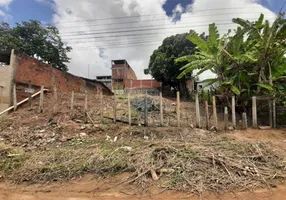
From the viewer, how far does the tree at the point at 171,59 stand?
66.7 feet

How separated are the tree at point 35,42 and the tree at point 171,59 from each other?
33.3 ft

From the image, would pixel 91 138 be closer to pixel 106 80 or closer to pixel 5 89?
pixel 5 89

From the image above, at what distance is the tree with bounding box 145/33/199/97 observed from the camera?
20328mm

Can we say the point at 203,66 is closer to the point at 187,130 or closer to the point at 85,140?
the point at 187,130

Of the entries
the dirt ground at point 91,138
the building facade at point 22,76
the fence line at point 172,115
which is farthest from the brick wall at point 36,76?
the dirt ground at point 91,138

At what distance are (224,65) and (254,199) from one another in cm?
747

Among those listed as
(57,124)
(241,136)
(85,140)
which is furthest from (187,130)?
(57,124)

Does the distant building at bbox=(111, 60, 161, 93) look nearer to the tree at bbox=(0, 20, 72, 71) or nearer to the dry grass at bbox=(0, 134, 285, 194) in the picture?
the tree at bbox=(0, 20, 72, 71)

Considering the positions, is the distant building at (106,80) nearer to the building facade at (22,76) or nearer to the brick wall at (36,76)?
the brick wall at (36,76)

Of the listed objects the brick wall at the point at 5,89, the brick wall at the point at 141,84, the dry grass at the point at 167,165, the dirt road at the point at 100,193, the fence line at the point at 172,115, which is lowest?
the dirt road at the point at 100,193

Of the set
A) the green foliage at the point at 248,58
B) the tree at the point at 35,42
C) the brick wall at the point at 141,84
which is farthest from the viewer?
the brick wall at the point at 141,84

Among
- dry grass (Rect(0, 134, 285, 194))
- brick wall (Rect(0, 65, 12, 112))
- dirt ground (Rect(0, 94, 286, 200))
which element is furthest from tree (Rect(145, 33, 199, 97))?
dry grass (Rect(0, 134, 285, 194))

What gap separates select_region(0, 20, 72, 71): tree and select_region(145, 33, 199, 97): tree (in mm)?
10146

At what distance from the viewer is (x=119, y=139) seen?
668 centimetres
